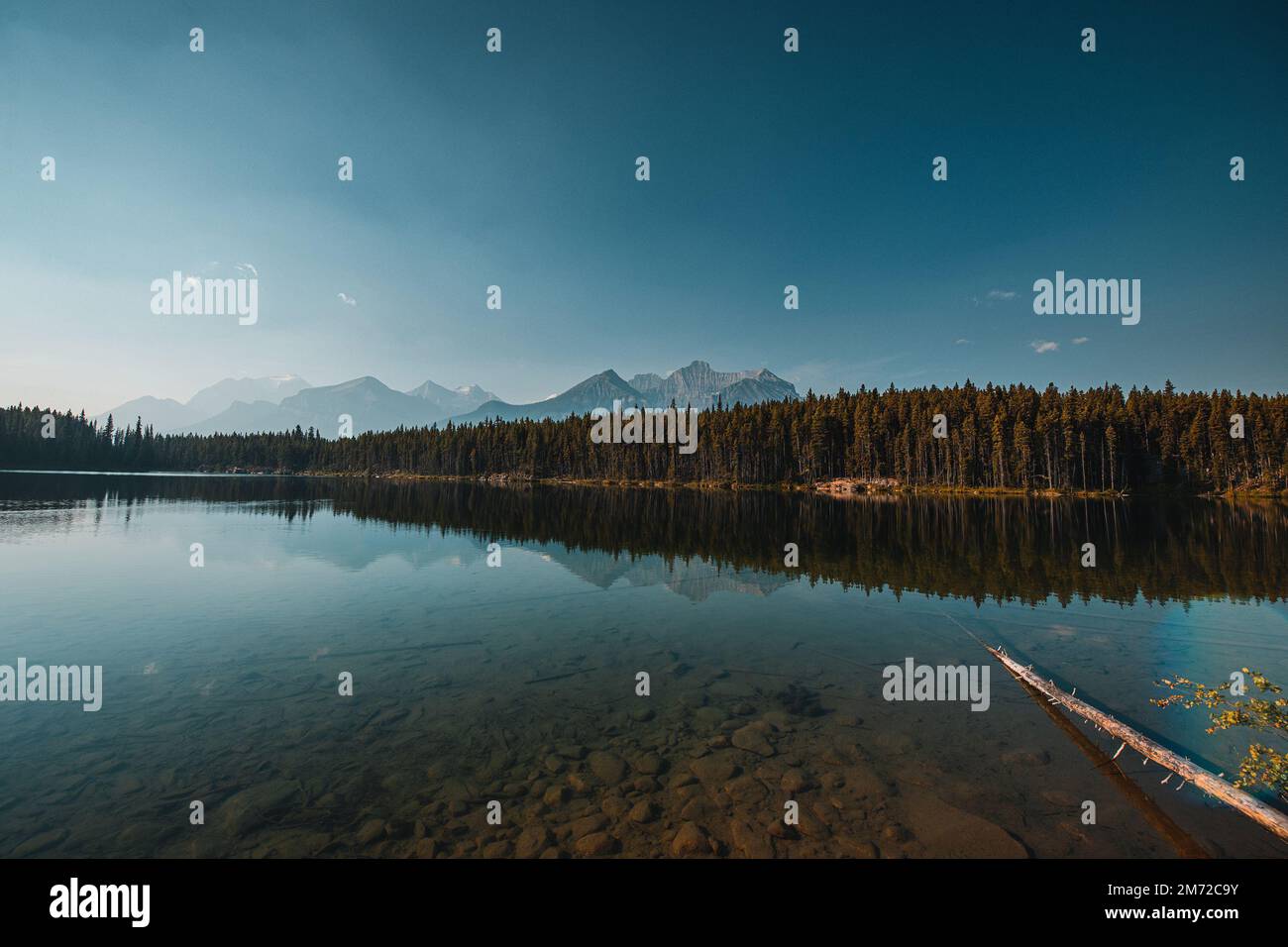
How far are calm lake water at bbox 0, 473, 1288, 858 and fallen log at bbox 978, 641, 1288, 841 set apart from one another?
1.33ft

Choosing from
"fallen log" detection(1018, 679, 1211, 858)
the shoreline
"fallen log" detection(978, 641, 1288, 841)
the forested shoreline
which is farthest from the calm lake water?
the forested shoreline

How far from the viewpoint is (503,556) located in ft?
110

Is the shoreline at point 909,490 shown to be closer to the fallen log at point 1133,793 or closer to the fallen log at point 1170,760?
the fallen log at point 1170,760

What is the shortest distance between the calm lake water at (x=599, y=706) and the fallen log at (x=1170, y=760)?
41cm

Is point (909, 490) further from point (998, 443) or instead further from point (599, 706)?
point (599, 706)

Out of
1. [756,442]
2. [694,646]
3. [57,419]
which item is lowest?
[694,646]

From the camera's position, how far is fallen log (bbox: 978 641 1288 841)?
737 cm

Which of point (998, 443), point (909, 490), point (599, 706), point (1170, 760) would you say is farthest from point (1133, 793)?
point (998, 443)

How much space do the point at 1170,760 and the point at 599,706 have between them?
11.4 metres

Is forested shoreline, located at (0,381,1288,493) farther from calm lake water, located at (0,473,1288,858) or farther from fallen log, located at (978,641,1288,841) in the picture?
fallen log, located at (978,641,1288,841)
